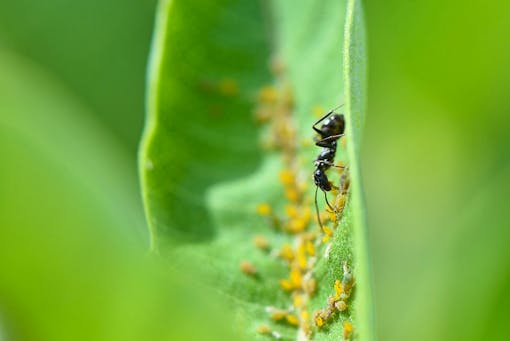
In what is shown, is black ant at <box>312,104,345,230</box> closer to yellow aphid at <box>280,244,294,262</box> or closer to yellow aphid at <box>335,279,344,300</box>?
yellow aphid at <box>280,244,294,262</box>

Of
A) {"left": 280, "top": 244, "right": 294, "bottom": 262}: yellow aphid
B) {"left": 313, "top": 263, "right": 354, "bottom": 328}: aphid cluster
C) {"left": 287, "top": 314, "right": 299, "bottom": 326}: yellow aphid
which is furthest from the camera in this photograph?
{"left": 280, "top": 244, "right": 294, "bottom": 262}: yellow aphid

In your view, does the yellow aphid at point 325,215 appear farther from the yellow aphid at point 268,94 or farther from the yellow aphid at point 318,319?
the yellow aphid at point 268,94

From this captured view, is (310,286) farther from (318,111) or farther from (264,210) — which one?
(318,111)

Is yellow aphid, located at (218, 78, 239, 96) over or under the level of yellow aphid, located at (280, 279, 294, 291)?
over

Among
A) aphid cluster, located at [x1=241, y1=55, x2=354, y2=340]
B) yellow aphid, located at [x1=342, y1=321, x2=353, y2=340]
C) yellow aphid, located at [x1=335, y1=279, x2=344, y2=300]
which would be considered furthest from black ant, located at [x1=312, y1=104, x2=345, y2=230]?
yellow aphid, located at [x1=342, y1=321, x2=353, y2=340]

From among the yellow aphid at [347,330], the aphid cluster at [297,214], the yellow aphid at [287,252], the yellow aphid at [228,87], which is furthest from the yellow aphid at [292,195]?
the yellow aphid at [347,330]

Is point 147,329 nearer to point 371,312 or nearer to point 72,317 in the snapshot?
point 72,317
